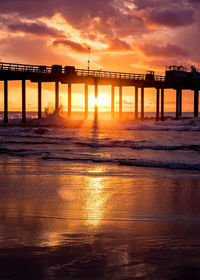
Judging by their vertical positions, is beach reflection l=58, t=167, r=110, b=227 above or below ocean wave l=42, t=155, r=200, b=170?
above

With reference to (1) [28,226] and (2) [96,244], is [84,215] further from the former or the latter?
(2) [96,244]

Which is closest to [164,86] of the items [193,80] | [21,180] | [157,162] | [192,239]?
[193,80]

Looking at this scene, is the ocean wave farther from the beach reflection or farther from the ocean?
the beach reflection

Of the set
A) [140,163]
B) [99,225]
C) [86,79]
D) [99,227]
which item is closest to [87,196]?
[99,225]

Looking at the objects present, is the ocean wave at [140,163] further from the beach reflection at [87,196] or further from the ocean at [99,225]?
the beach reflection at [87,196]

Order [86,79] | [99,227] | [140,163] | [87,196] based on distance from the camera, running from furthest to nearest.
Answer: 1. [86,79]
2. [140,163]
3. [87,196]
4. [99,227]

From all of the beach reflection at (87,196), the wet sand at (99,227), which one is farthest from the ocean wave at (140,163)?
the beach reflection at (87,196)

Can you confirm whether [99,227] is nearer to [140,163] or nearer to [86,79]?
[140,163]

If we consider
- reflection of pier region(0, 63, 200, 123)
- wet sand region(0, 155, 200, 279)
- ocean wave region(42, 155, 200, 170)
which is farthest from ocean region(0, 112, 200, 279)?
reflection of pier region(0, 63, 200, 123)

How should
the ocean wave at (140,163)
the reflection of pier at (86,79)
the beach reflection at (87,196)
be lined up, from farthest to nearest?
the reflection of pier at (86,79) < the ocean wave at (140,163) < the beach reflection at (87,196)

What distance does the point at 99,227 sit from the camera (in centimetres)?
547

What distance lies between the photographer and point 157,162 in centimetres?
1351

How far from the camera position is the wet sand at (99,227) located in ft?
13.0

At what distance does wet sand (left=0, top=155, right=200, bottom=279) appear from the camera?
13.0ft
